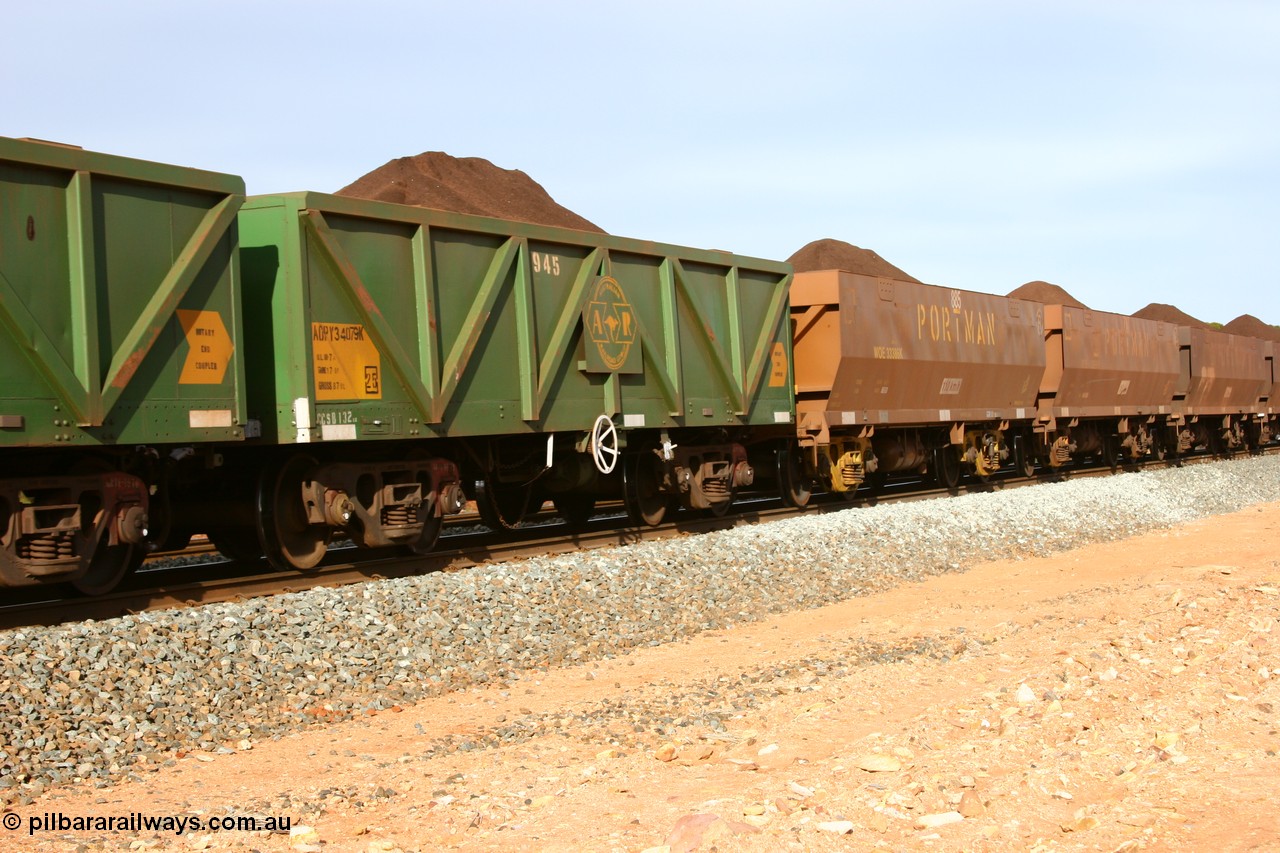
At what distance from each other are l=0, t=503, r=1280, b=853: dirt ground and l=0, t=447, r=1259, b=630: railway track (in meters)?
2.66

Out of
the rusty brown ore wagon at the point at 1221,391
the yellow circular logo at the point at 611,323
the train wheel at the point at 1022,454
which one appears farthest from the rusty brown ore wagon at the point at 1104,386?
the yellow circular logo at the point at 611,323

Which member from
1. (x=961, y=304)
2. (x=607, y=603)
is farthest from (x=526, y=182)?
(x=607, y=603)

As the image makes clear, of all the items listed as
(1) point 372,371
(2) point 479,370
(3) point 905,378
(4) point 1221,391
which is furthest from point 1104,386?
(1) point 372,371

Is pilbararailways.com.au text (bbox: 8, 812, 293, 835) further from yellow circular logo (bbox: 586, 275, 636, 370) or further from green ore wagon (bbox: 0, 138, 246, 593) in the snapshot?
yellow circular logo (bbox: 586, 275, 636, 370)

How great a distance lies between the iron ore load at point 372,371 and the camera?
8.11 meters

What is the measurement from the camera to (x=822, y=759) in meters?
5.50

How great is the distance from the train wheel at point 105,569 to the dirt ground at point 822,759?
10.1ft

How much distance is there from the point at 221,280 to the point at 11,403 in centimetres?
193

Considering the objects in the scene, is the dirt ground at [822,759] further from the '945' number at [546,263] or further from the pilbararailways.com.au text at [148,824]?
the '945' number at [546,263]

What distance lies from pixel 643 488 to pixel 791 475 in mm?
3223

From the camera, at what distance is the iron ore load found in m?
8.11

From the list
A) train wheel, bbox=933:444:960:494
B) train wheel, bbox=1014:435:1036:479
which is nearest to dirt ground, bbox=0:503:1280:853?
train wheel, bbox=933:444:960:494

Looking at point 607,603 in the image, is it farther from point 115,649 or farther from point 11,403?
point 11,403

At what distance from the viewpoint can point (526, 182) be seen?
70125mm
